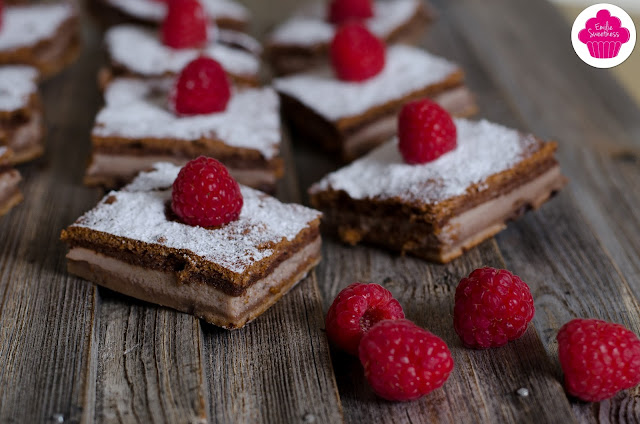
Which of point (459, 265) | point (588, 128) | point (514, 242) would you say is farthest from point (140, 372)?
point (588, 128)

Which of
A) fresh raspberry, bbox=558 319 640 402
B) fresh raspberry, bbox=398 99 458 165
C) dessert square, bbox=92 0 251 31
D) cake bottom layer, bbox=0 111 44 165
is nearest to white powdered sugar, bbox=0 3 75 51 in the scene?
dessert square, bbox=92 0 251 31

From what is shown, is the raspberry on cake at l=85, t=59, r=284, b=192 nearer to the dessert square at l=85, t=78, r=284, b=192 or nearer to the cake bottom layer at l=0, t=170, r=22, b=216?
the dessert square at l=85, t=78, r=284, b=192

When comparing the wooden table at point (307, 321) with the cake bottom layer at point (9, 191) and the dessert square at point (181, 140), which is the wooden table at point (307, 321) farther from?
the dessert square at point (181, 140)

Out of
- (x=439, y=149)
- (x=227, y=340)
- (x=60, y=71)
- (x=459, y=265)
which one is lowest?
(x=60, y=71)

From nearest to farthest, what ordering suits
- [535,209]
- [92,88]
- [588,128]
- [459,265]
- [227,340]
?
[227,340] < [459,265] < [535,209] < [588,128] < [92,88]

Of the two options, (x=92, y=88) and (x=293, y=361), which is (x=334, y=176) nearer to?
(x=293, y=361)

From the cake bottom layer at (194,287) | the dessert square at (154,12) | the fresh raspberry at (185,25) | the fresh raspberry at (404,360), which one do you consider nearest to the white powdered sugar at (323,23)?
the dessert square at (154,12)
